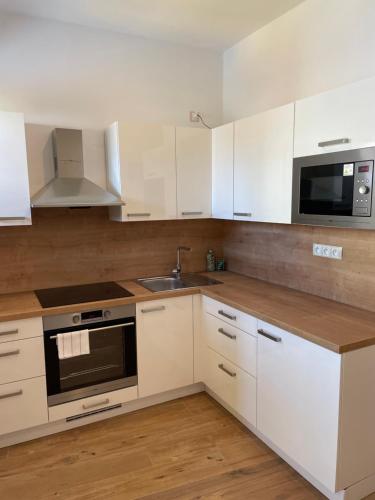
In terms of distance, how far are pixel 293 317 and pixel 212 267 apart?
1413mm

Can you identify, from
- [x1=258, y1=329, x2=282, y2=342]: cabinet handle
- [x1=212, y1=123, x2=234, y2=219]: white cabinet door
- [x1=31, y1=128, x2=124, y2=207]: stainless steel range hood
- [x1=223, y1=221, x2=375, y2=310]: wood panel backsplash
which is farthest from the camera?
[x1=212, y1=123, x2=234, y2=219]: white cabinet door

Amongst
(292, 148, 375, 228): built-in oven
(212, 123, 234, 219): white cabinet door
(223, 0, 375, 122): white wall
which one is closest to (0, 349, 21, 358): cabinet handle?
(212, 123, 234, 219): white cabinet door

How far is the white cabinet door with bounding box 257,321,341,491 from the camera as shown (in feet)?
5.58

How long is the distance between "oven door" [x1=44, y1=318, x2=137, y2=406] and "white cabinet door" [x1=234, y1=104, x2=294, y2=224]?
3.79ft

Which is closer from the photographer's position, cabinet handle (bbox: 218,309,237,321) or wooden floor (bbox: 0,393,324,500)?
wooden floor (bbox: 0,393,324,500)

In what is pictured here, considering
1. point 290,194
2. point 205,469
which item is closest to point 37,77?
point 290,194

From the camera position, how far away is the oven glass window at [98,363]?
7.80ft

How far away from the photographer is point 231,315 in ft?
7.82

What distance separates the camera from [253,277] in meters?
3.06

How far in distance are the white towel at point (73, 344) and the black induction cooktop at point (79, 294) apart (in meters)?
0.20

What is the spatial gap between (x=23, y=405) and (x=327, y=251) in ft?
6.97

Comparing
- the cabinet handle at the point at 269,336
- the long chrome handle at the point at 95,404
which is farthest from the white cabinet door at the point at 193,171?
the long chrome handle at the point at 95,404

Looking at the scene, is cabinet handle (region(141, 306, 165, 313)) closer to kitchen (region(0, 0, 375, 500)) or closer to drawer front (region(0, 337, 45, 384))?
kitchen (region(0, 0, 375, 500))

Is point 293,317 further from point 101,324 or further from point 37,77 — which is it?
point 37,77
